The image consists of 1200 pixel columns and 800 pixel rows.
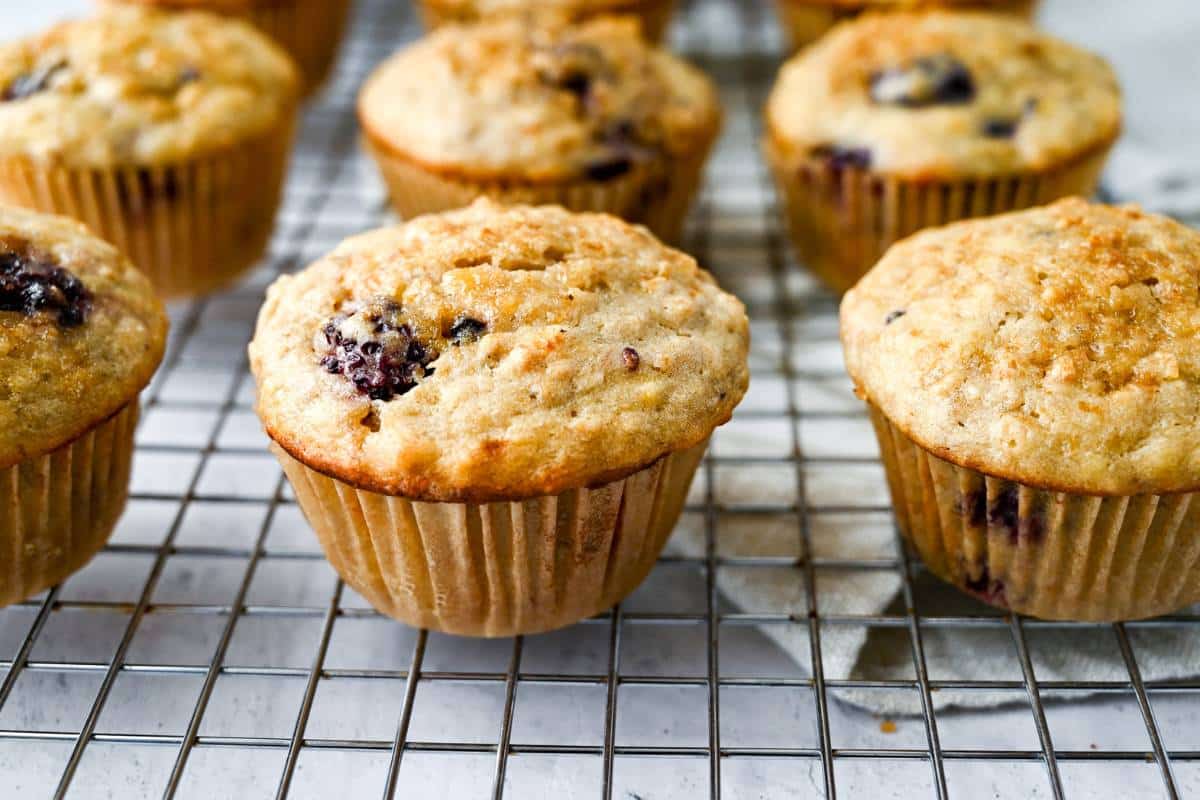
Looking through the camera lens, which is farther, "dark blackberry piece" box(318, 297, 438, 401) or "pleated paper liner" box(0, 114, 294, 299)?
"pleated paper liner" box(0, 114, 294, 299)

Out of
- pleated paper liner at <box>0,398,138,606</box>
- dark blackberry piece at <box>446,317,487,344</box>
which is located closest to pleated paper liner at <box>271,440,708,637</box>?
dark blackberry piece at <box>446,317,487,344</box>

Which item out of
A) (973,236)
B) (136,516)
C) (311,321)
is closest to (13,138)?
(136,516)

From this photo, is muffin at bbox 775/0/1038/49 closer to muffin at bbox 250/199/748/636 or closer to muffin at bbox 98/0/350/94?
muffin at bbox 98/0/350/94

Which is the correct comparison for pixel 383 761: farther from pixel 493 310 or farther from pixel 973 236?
pixel 973 236

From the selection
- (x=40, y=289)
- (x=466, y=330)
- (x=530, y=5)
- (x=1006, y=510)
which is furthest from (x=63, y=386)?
(x=530, y=5)


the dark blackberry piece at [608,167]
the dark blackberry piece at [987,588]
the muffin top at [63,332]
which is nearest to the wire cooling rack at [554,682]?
the dark blackberry piece at [987,588]

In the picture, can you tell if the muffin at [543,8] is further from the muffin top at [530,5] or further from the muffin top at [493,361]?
the muffin top at [493,361]
